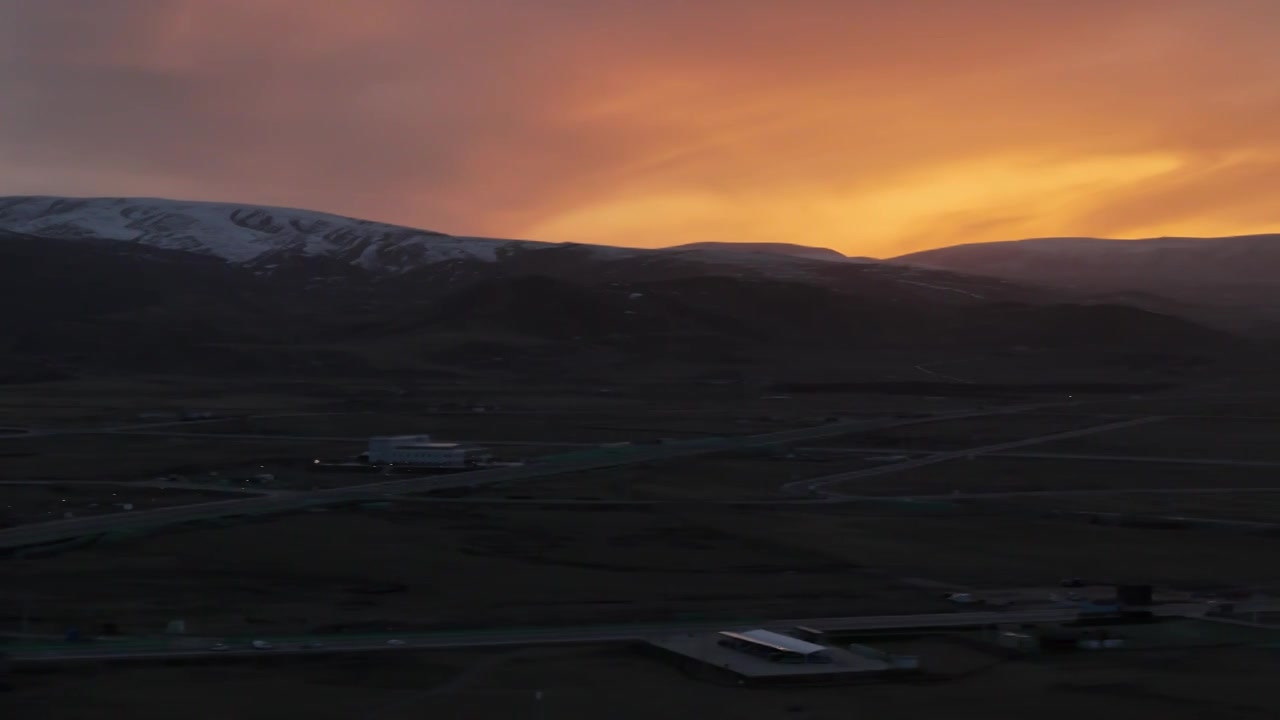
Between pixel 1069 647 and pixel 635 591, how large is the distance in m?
9.17

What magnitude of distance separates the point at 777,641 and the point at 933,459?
110 feet

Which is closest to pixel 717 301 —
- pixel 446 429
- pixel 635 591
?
pixel 446 429

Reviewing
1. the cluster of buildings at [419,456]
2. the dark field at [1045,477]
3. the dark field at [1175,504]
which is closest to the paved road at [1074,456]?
the dark field at [1045,477]

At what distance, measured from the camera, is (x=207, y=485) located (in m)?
46.9

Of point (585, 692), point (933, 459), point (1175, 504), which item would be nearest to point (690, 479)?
point (933, 459)

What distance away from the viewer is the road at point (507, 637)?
2372 cm

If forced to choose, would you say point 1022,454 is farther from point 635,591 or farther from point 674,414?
point 635,591

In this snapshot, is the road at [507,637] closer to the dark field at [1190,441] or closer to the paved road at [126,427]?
the dark field at [1190,441]

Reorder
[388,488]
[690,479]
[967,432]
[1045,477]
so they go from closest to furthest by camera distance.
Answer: [388,488]
[690,479]
[1045,477]
[967,432]

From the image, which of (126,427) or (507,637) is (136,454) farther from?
(507,637)

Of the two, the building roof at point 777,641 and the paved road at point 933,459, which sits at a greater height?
the paved road at point 933,459

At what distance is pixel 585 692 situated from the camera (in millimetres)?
21828

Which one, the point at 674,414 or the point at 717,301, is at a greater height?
the point at 717,301

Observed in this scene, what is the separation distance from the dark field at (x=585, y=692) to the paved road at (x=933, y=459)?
75.7ft
